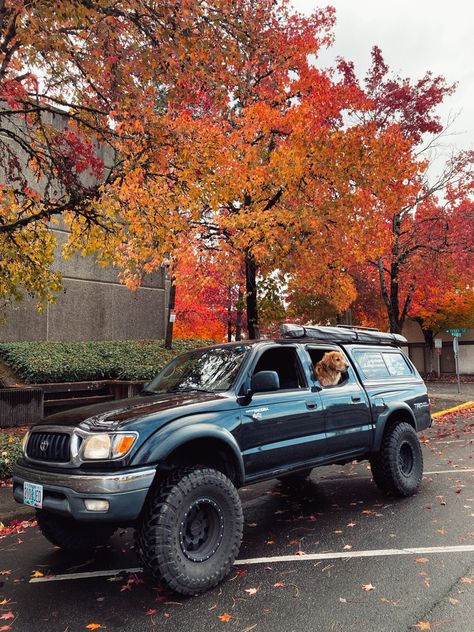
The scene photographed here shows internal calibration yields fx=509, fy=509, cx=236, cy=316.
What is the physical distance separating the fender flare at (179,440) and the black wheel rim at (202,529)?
1.43 feet

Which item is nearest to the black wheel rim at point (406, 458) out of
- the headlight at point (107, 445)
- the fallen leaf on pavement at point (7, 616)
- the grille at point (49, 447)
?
the headlight at point (107, 445)

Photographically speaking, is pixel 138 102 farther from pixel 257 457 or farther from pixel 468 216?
pixel 468 216

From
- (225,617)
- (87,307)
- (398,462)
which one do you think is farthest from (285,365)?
(87,307)

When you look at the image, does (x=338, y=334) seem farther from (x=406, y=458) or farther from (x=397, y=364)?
(x=406, y=458)

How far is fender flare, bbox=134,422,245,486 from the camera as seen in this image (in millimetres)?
3586

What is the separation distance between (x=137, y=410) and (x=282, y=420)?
140 centimetres

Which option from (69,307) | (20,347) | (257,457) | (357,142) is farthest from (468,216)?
(257,457)

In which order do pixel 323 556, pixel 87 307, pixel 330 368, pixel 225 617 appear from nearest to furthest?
1. pixel 225 617
2. pixel 323 556
3. pixel 330 368
4. pixel 87 307

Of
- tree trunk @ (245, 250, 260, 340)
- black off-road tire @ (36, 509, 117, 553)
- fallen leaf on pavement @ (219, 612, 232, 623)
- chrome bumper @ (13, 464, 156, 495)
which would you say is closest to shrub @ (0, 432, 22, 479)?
black off-road tire @ (36, 509, 117, 553)

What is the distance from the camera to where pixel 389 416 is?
605cm

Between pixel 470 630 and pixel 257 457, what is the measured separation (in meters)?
1.90

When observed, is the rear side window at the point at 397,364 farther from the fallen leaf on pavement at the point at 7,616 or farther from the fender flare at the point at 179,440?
the fallen leaf on pavement at the point at 7,616

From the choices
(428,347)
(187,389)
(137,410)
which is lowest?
(137,410)

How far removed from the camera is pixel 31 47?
7223mm
